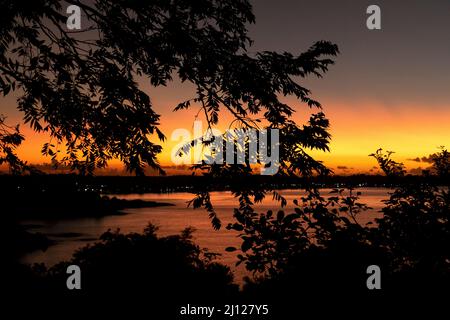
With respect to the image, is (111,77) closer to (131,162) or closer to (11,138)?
(131,162)

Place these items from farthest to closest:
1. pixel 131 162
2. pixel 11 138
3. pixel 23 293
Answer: pixel 11 138 < pixel 23 293 < pixel 131 162

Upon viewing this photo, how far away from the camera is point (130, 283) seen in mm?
8656

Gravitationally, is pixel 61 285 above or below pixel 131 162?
below

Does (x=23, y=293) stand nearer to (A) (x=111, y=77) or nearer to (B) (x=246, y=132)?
(A) (x=111, y=77)

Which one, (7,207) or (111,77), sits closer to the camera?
(111,77)

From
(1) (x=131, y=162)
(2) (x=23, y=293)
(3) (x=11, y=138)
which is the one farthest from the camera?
(3) (x=11, y=138)

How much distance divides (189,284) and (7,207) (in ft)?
11.9

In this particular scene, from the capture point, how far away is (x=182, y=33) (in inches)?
295

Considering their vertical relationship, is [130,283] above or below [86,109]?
below

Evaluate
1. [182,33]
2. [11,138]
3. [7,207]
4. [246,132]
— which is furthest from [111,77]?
[11,138]
